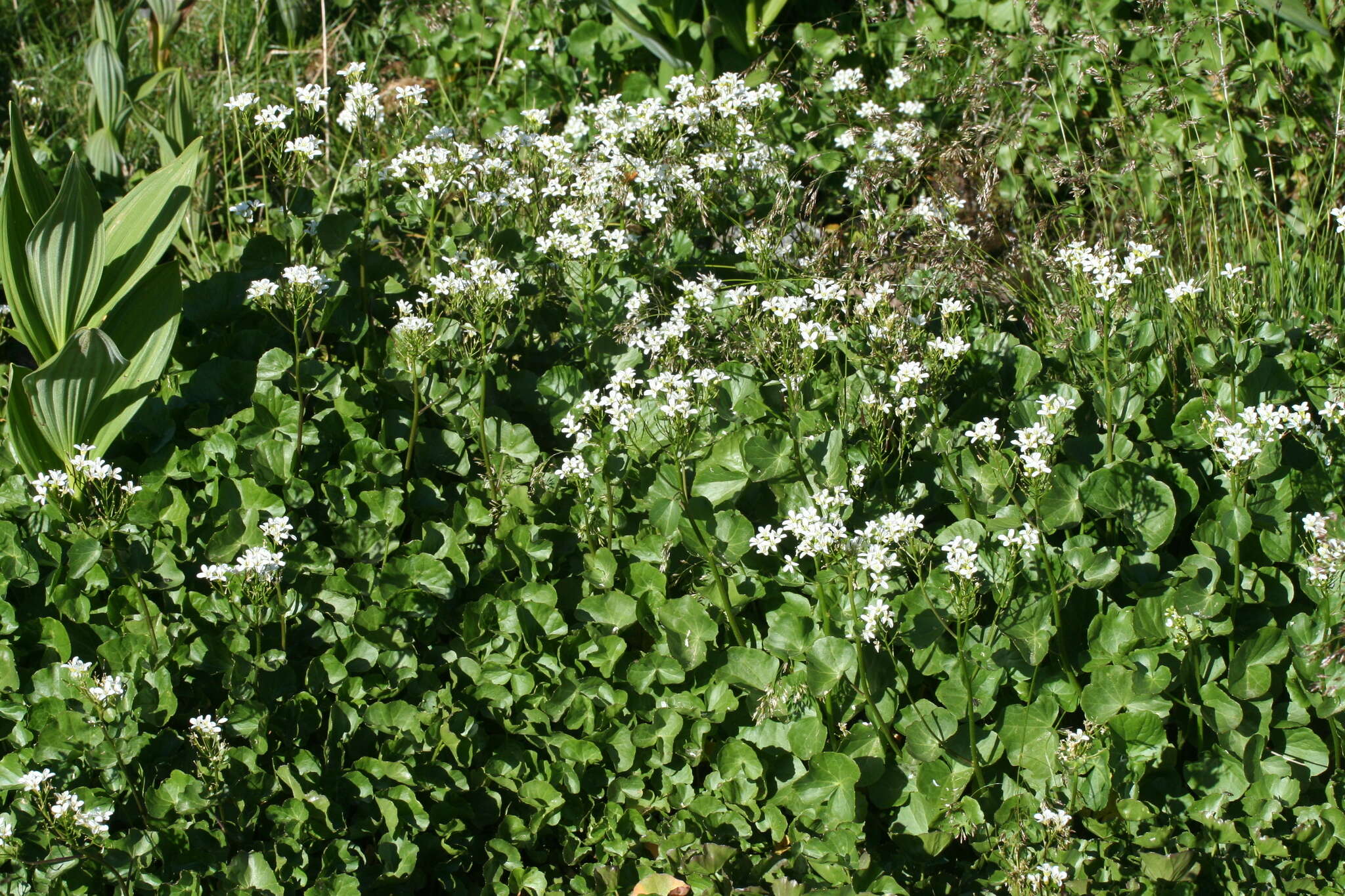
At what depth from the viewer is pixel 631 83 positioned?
4.25m

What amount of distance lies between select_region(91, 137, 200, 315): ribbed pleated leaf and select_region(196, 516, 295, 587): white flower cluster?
723mm

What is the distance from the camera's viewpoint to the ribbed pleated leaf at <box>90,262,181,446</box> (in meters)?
2.62

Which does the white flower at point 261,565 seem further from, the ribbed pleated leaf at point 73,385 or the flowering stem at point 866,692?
the flowering stem at point 866,692

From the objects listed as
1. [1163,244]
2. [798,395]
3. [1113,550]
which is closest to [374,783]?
[798,395]

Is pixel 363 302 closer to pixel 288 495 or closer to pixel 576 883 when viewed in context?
pixel 288 495

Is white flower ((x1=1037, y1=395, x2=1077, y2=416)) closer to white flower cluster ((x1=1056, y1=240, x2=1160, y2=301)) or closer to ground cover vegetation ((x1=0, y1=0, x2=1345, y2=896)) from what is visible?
ground cover vegetation ((x1=0, y1=0, x2=1345, y2=896))

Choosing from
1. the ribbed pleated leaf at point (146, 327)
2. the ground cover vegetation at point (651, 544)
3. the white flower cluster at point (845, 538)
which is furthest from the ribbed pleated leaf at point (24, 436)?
the white flower cluster at point (845, 538)

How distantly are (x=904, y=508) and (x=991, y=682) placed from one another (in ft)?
1.42

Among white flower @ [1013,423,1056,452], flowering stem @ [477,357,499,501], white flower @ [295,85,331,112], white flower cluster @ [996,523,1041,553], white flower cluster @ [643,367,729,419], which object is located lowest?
flowering stem @ [477,357,499,501]

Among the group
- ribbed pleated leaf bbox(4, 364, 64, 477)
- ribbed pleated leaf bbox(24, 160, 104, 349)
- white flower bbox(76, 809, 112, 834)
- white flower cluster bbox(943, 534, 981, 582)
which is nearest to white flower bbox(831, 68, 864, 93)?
white flower cluster bbox(943, 534, 981, 582)

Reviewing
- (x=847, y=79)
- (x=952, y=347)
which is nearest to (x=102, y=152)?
(x=847, y=79)

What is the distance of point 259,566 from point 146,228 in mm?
945

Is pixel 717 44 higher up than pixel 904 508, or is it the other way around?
pixel 717 44

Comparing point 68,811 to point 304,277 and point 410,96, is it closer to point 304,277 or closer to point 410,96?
point 304,277
